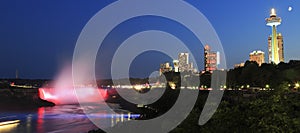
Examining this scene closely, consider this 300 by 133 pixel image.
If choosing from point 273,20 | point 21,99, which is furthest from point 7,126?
point 273,20

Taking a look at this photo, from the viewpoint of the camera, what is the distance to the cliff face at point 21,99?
258 feet

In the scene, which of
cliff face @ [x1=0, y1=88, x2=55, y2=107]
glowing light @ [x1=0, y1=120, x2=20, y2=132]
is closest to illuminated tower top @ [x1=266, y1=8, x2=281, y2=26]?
cliff face @ [x1=0, y1=88, x2=55, y2=107]

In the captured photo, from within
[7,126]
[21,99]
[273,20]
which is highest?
[273,20]

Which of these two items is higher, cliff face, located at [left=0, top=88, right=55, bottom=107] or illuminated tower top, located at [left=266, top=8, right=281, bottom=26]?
illuminated tower top, located at [left=266, top=8, right=281, bottom=26]

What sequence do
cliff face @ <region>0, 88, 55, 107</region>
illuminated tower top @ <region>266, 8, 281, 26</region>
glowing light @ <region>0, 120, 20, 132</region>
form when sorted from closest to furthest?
1. glowing light @ <region>0, 120, 20, 132</region>
2. cliff face @ <region>0, 88, 55, 107</region>
3. illuminated tower top @ <region>266, 8, 281, 26</region>

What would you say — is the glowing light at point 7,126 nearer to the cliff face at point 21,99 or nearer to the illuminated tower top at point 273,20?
the cliff face at point 21,99

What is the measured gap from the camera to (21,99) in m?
87.2

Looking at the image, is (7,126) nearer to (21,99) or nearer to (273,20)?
(21,99)

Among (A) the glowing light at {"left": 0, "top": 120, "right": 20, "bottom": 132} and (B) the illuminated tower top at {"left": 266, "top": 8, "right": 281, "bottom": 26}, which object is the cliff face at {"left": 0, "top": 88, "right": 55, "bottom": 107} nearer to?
(A) the glowing light at {"left": 0, "top": 120, "right": 20, "bottom": 132}

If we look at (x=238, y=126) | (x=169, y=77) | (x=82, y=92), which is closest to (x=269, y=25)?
(x=169, y=77)

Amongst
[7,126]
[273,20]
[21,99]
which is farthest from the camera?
[273,20]

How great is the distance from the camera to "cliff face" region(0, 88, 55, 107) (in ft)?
258

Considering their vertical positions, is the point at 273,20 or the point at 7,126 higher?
the point at 273,20

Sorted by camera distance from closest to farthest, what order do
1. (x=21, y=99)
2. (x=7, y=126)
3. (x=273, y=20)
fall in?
(x=7, y=126) → (x=21, y=99) → (x=273, y=20)
